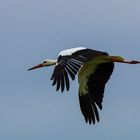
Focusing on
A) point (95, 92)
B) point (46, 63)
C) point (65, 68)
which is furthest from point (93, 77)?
point (65, 68)

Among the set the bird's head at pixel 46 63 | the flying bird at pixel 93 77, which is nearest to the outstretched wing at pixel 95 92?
the flying bird at pixel 93 77

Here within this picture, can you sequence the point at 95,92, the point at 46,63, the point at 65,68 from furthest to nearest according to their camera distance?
1. the point at 46,63
2. the point at 95,92
3. the point at 65,68

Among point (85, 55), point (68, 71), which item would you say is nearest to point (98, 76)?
point (85, 55)

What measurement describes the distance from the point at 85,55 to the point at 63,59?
46.1 inches

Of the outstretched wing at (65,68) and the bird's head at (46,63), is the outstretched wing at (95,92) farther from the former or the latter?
the outstretched wing at (65,68)

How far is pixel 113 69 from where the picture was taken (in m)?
25.0

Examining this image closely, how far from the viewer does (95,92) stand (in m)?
25.1

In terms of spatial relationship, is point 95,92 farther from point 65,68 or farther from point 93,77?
point 65,68

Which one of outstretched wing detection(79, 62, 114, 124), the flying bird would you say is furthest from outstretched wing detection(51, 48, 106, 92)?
outstretched wing detection(79, 62, 114, 124)

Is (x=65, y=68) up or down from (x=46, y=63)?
up

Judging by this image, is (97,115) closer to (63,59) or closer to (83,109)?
(83,109)

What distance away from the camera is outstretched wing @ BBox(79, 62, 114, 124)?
2478 cm

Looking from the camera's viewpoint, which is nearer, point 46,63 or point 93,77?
point 93,77

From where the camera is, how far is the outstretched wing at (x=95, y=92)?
2478 centimetres
